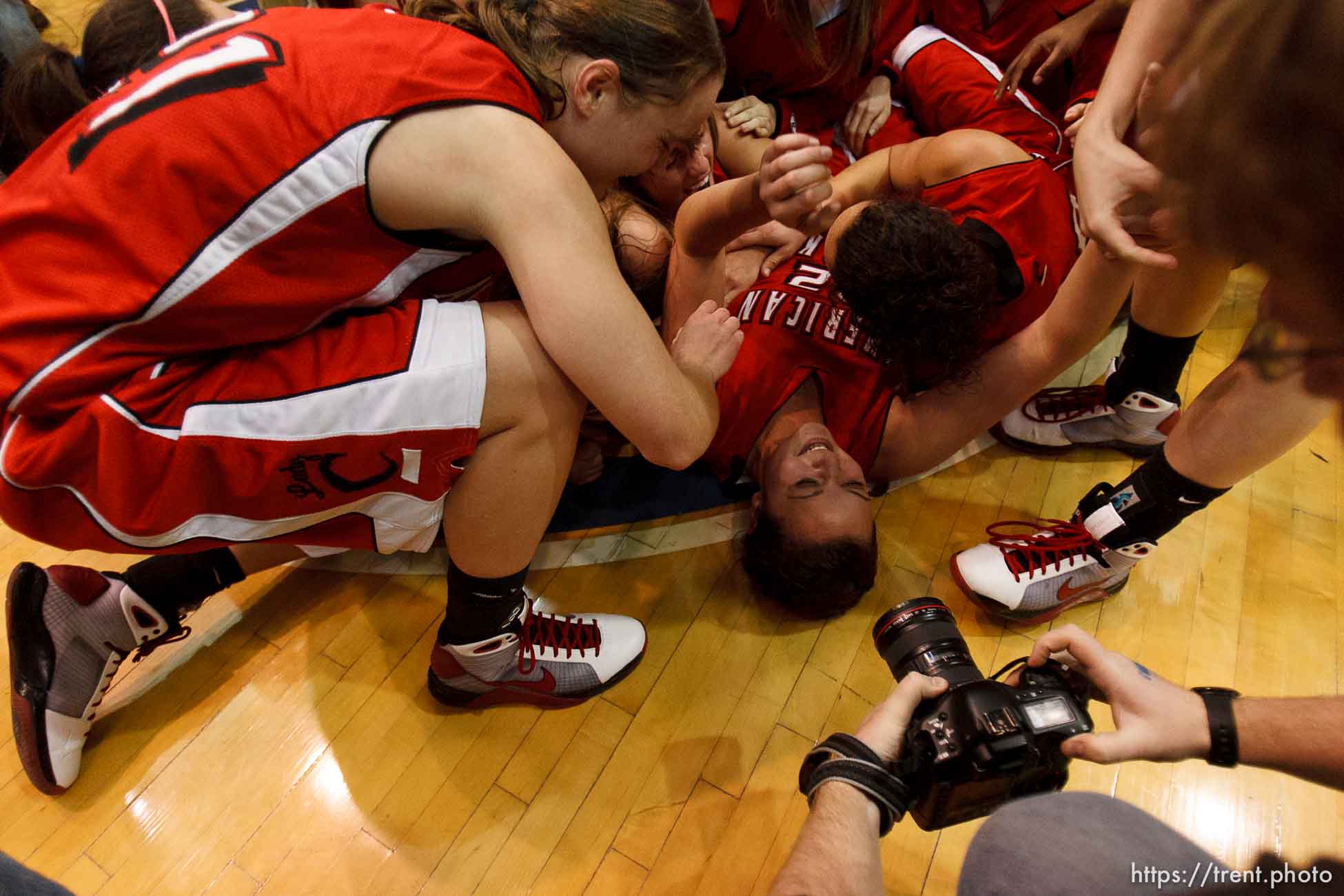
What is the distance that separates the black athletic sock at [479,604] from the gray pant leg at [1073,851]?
666 millimetres

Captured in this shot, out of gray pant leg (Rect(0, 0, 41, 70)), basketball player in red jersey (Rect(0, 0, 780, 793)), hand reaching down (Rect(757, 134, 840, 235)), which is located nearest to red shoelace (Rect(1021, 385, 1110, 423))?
hand reaching down (Rect(757, 134, 840, 235))

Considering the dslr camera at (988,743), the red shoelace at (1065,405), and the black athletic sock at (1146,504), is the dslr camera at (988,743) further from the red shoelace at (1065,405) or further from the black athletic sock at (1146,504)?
the red shoelace at (1065,405)

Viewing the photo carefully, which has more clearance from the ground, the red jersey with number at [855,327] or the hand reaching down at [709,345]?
the hand reaching down at [709,345]

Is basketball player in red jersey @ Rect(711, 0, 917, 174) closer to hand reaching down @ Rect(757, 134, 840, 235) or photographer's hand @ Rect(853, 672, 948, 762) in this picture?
hand reaching down @ Rect(757, 134, 840, 235)

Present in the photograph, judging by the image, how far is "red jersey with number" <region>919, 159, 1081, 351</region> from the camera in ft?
4.68

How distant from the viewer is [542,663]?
1230 mm

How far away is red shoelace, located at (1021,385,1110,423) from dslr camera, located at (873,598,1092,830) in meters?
0.82

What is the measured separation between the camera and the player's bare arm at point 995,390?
1.25 m

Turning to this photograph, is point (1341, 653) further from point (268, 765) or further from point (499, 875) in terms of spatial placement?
point (268, 765)

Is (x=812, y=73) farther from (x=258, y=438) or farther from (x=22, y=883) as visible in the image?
(x=22, y=883)

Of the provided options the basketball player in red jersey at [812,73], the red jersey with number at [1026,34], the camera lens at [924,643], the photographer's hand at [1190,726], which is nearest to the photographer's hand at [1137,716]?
the photographer's hand at [1190,726]

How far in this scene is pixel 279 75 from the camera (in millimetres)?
790

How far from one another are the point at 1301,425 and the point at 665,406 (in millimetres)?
837

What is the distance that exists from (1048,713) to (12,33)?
2.48 meters
